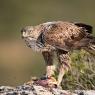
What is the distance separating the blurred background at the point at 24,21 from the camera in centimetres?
2402

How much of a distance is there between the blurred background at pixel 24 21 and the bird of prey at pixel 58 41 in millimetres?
8796

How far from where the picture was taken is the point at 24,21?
106 feet

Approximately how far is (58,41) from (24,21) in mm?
20557

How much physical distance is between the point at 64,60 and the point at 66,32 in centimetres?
52

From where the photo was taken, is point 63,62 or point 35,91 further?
point 63,62

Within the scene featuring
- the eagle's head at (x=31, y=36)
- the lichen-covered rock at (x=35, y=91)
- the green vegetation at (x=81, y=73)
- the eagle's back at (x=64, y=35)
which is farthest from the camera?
the green vegetation at (x=81, y=73)

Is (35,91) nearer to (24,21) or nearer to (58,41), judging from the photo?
(58,41)

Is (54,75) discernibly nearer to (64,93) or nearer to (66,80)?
(66,80)

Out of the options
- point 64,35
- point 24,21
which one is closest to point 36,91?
point 64,35

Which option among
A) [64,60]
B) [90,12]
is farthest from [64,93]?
[90,12]

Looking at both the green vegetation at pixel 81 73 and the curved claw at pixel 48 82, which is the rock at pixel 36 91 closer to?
the curved claw at pixel 48 82

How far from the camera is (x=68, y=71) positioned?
478 inches

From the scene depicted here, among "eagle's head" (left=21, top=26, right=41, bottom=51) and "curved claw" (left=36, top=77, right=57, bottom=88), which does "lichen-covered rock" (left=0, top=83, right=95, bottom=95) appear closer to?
"curved claw" (left=36, top=77, right=57, bottom=88)

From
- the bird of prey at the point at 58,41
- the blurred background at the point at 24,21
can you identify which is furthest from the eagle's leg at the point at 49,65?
the blurred background at the point at 24,21
